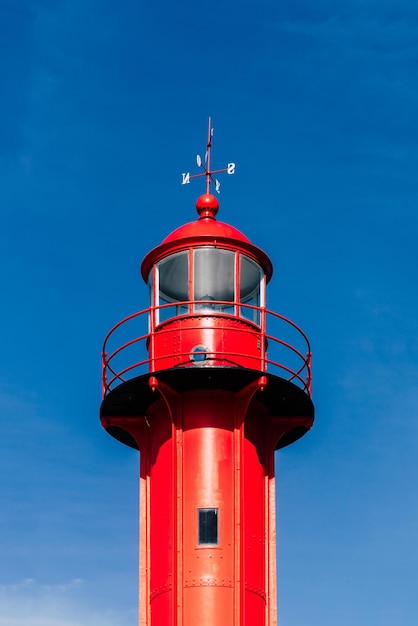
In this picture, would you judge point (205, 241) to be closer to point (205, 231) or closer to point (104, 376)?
point (205, 231)

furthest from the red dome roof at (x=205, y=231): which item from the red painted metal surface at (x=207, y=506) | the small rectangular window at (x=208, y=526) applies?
the small rectangular window at (x=208, y=526)

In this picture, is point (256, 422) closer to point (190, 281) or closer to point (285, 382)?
point (285, 382)

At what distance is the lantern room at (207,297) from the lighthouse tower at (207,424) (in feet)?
0.13

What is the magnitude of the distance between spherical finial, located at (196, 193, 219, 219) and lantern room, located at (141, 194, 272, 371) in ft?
0.43

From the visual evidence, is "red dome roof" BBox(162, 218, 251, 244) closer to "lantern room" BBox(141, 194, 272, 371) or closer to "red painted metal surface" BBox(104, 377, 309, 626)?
"lantern room" BBox(141, 194, 272, 371)

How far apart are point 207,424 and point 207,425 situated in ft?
0.09

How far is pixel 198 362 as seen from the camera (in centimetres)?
3738

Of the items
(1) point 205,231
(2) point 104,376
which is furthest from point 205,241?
(2) point 104,376

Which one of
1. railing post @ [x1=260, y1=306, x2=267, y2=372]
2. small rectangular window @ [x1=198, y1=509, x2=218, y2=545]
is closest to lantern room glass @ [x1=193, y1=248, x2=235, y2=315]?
railing post @ [x1=260, y1=306, x2=267, y2=372]

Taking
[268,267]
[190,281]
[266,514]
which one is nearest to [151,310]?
[190,281]

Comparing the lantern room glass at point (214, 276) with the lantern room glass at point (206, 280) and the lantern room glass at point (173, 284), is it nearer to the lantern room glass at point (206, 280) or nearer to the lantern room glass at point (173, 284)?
the lantern room glass at point (206, 280)

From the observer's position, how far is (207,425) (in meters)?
37.1

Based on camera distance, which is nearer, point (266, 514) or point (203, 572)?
point (203, 572)

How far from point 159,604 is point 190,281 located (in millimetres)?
8779
